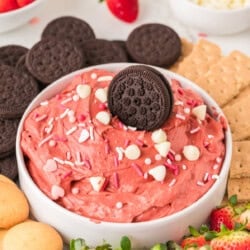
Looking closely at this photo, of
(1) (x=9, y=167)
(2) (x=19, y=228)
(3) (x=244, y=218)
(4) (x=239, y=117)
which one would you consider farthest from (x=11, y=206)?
(4) (x=239, y=117)

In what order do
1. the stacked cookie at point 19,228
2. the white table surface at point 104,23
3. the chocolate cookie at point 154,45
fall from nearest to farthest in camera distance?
the stacked cookie at point 19,228
the chocolate cookie at point 154,45
the white table surface at point 104,23

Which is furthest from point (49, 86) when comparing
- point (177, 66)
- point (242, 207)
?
point (242, 207)

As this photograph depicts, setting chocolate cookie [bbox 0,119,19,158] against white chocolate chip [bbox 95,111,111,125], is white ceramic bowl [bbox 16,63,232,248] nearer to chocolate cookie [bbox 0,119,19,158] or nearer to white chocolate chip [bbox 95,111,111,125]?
chocolate cookie [bbox 0,119,19,158]

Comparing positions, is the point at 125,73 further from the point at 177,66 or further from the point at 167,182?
the point at 177,66

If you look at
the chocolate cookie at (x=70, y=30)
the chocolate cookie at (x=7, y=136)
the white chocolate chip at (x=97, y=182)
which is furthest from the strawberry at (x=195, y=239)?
the chocolate cookie at (x=70, y=30)

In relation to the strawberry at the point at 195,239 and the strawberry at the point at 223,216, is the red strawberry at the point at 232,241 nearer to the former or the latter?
the strawberry at the point at 195,239

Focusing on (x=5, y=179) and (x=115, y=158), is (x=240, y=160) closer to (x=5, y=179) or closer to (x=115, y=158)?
(x=115, y=158)
